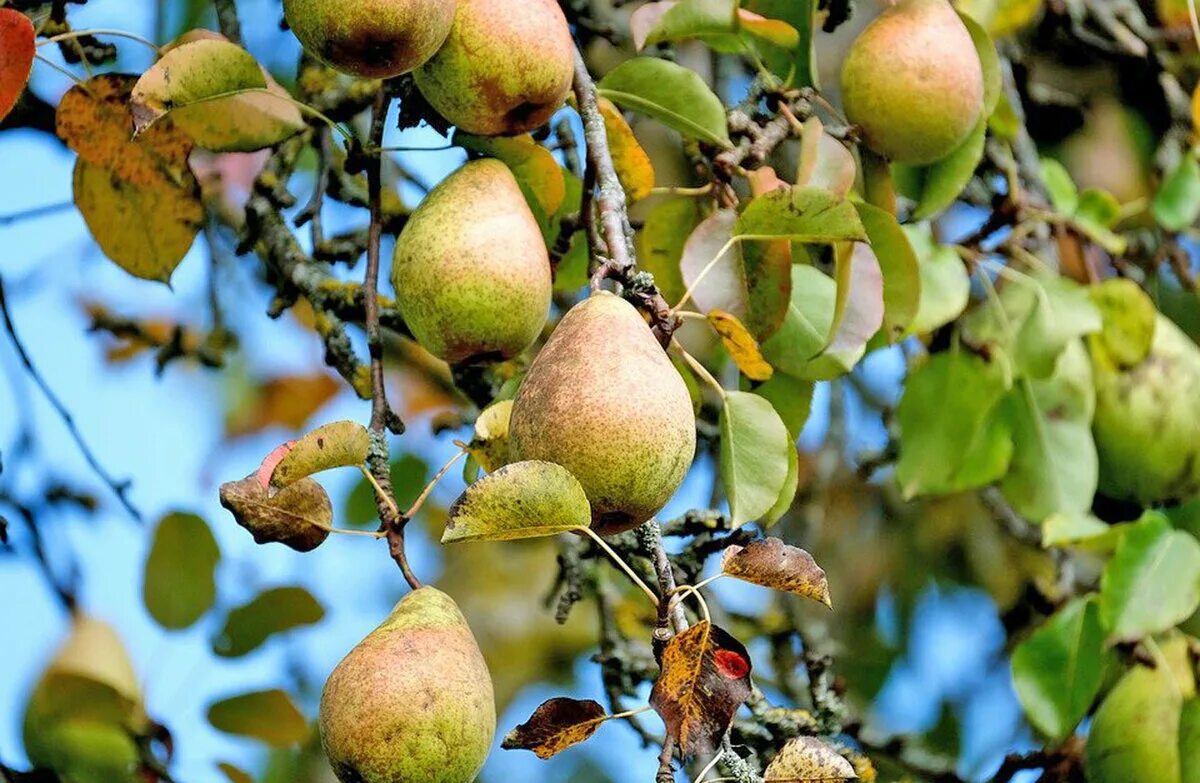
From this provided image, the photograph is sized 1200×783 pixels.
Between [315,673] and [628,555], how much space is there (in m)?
1.44

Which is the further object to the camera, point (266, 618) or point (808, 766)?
point (266, 618)

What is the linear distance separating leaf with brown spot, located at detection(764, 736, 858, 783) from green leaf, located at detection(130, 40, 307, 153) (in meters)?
0.56

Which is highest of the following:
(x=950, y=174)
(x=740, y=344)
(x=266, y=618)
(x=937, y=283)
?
(x=740, y=344)

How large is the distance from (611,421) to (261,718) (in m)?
0.92

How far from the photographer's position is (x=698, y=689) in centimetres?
74

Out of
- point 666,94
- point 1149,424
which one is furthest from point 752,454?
point 1149,424

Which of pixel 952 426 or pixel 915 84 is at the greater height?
pixel 915 84

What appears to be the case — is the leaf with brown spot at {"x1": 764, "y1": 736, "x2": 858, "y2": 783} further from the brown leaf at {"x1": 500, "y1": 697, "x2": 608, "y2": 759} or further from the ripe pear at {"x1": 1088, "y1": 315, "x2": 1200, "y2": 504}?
the ripe pear at {"x1": 1088, "y1": 315, "x2": 1200, "y2": 504}

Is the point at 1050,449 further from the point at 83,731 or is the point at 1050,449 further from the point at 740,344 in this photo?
the point at 83,731

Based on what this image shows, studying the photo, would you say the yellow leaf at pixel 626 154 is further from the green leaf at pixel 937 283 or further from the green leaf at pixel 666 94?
the green leaf at pixel 937 283

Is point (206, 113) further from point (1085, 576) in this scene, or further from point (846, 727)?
point (1085, 576)

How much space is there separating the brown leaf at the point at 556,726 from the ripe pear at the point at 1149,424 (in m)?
1.19

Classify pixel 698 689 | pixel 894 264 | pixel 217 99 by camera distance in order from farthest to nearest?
pixel 894 264
pixel 217 99
pixel 698 689

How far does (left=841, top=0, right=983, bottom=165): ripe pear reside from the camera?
3.85ft
